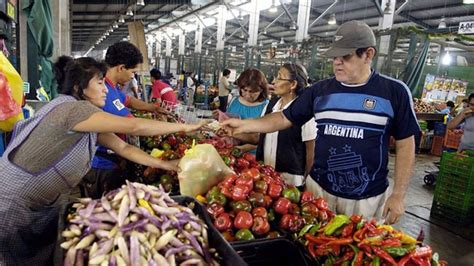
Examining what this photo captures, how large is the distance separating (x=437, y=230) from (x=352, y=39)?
397cm

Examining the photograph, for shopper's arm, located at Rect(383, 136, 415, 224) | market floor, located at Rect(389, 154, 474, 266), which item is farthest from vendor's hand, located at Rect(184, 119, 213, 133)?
market floor, located at Rect(389, 154, 474, 266)

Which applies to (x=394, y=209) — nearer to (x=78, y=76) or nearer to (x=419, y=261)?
(x=419, y=261)

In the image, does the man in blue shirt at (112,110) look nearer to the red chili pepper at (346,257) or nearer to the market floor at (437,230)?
the red chili pepper at (346,257)

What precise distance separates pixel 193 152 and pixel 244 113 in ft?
6.32

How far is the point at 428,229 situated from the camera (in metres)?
4.91

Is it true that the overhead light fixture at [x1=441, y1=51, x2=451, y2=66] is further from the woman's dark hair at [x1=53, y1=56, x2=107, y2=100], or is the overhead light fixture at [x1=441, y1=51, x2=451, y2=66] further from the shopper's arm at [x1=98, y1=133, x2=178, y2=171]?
the woman's dark hair at [x1=53, y1=56, x2=107, y2=100]

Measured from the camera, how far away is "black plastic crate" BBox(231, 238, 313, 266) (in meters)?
1.37

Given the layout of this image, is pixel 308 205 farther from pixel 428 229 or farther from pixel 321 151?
pixel 428 229

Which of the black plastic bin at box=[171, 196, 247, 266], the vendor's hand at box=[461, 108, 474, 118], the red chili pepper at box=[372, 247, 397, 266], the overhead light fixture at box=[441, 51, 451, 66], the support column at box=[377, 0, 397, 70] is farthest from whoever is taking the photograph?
the overhead light fixture at box=[441, 51, 451, 66]

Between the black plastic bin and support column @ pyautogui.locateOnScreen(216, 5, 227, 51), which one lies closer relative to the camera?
the black plastic bin

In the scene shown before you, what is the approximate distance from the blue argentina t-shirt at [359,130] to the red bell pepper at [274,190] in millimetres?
500

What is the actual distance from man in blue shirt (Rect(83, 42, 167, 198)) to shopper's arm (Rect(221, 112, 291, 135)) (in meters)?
1.01

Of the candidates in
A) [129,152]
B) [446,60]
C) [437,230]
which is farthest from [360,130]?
[446,60]

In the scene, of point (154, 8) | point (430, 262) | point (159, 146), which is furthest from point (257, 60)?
point (430, 262)
